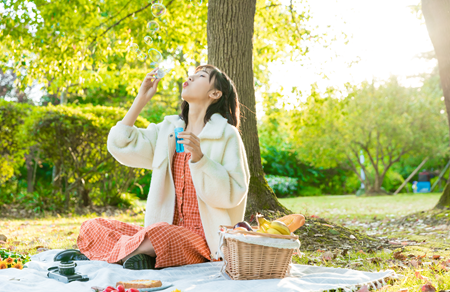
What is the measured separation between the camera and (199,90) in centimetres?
336

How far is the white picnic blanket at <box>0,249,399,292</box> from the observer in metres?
2.41

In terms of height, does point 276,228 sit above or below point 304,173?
above

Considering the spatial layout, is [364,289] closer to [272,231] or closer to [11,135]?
[272,231]

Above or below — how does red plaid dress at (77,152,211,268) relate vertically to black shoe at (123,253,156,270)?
above

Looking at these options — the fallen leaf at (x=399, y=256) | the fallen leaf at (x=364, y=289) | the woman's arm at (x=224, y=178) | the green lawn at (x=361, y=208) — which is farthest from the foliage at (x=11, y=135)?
the fallen leaf at (x=364, y=289)

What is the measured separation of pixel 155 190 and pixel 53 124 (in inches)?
222

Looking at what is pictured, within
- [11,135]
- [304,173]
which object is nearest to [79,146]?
[11,135]

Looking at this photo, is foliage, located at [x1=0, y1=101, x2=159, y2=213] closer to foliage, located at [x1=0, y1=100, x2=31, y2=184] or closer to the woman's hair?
foliage, located at [x1=0, y1=100, x2=31, y2=184]

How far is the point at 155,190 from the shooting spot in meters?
3.35

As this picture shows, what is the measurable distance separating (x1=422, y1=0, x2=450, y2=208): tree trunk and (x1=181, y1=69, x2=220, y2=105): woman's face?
4730 mm

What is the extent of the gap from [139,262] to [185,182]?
0.75 m

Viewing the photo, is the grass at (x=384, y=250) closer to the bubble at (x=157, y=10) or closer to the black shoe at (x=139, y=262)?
the black shoe at (x=139, y=262)

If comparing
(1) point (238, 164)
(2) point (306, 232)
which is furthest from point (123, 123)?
(2) point (306, 232)

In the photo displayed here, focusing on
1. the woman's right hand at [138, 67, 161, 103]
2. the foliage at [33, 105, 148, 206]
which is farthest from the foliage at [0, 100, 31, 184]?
the woman's right hand at [138, 67, 161, 103]
